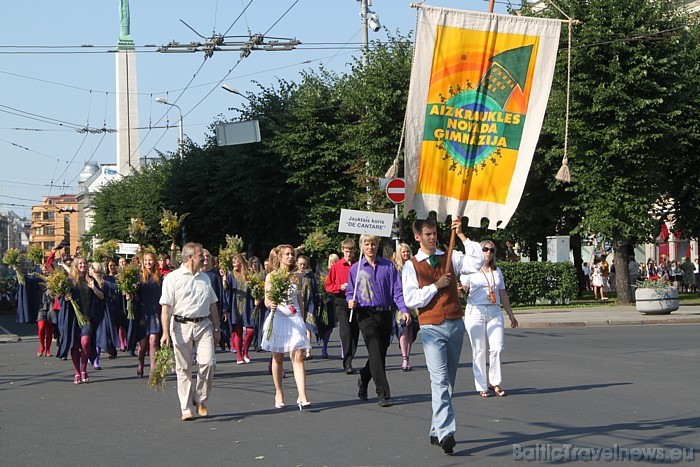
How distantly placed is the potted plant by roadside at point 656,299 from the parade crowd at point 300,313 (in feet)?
38.8

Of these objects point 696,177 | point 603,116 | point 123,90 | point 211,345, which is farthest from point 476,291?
point 123,90

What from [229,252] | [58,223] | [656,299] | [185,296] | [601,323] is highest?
[58,223]

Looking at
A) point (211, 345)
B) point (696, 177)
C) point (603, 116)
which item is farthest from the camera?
point (696, 177)

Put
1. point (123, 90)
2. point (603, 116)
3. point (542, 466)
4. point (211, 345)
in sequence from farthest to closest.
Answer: point (123, 90) → point (603, 116) → point (211, 345) → point (542, 466)

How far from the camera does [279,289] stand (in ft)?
37.4

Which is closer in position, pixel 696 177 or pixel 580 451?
pixel 580 451

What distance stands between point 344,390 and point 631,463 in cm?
558

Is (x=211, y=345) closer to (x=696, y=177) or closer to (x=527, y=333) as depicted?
Answer: (x=527, y=333)

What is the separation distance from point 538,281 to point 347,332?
2070 centimetres

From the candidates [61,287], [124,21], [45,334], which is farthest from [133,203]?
[61,287]

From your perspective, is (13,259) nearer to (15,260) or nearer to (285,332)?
(15,260)

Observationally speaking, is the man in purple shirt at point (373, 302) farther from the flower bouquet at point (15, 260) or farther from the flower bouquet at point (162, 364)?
the flower bouquet at point (15, 260)

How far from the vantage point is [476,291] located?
1227cm

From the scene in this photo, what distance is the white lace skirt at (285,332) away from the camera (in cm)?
1131
